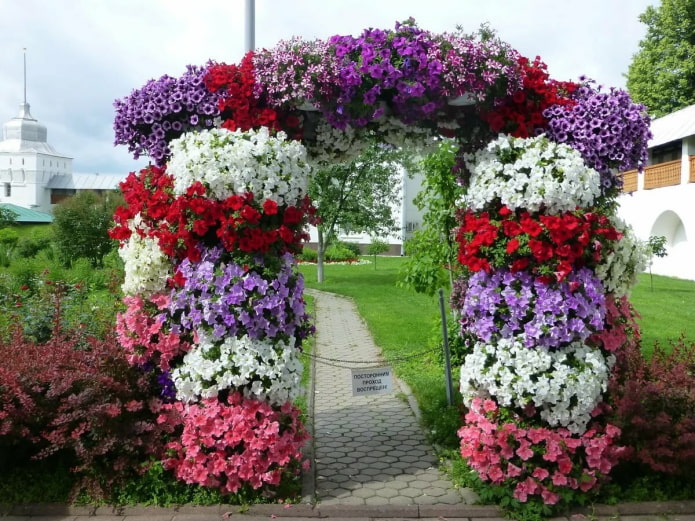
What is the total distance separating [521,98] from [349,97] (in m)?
1.38

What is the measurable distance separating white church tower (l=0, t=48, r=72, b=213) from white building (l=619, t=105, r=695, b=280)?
2258 inches

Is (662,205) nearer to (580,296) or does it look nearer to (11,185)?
(580,296)

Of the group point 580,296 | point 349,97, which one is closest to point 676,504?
point 580,296

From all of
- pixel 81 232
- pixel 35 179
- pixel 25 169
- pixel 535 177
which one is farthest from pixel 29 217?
pixel 535 177

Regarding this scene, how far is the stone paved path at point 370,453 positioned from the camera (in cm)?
474

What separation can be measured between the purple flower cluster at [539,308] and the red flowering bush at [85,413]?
8.72 feet

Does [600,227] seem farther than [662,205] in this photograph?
No

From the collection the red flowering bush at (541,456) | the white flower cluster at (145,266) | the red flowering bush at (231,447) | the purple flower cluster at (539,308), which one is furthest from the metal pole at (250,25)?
the red flowering bush at (541,456)

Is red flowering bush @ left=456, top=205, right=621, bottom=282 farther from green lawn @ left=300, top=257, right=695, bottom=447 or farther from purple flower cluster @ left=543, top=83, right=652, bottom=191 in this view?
green lawn @ left=300, top=257, right=695, bottom=447

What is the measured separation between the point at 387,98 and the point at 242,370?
7.80ft

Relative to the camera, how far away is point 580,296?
4477 mm

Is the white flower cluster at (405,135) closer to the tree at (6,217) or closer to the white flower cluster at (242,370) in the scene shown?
the white flower cluster at (242,370)

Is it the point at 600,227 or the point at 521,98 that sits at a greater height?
the point at 521,98

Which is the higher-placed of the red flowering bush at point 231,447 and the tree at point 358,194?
the tree at point 358,194
